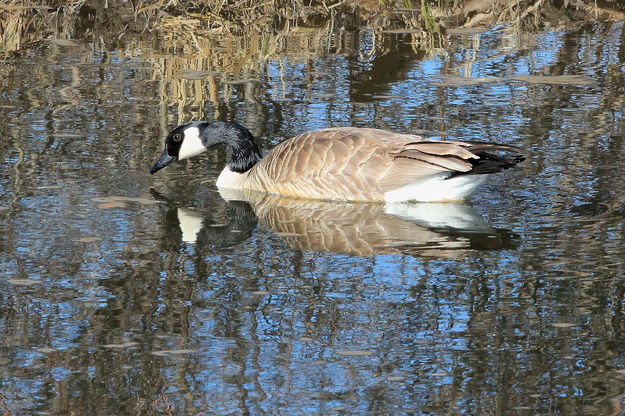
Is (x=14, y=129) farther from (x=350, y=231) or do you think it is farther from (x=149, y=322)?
(x=149, y=322)

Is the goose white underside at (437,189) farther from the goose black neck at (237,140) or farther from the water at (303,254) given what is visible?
the goose black neck at (237,140)

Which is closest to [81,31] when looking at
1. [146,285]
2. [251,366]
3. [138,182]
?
[138,182]

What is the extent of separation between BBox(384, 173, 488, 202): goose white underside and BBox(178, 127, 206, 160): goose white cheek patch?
1.89 meters

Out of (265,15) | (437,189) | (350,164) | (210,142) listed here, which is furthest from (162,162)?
(265,15)

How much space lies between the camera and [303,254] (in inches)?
297

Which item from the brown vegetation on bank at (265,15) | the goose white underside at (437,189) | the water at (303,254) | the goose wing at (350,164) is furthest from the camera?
the brown vegetation on bank at (265,15)

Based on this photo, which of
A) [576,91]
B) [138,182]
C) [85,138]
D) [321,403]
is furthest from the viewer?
[576,91]

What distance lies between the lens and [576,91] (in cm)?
1177

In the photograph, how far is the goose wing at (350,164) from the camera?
873 centimetres

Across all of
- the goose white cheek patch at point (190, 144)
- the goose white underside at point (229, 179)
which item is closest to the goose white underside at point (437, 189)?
the goose white underside at point (229, 179)

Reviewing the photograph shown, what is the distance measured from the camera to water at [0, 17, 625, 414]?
5.36 m

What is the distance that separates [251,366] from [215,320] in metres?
0.70

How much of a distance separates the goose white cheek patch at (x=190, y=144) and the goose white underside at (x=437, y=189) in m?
1.89

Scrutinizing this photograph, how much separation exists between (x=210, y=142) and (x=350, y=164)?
1505mm
